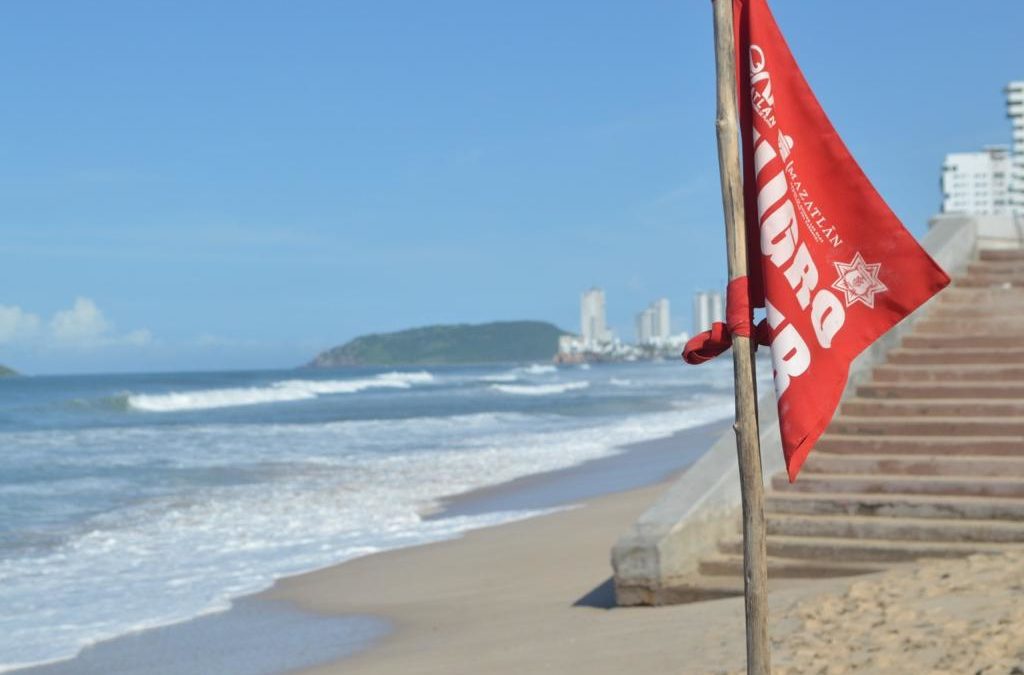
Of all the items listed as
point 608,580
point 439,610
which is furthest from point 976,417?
point 439,610

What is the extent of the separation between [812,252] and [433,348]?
531ft

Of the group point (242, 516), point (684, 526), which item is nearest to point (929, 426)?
point (684, 526)

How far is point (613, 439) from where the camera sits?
23906 millimetres

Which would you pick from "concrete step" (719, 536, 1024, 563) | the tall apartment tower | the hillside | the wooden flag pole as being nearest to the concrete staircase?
"concrete step" (719, 536, 1024, 563)

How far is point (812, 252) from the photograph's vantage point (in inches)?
138

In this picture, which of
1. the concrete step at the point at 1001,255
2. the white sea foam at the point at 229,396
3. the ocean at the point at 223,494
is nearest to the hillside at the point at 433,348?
the white sea foam at the point at 229,396

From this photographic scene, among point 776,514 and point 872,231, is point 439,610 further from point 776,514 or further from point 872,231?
point 872,231

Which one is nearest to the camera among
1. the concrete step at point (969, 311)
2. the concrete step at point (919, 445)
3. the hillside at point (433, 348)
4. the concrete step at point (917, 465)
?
the concrete step at point (917, 465)

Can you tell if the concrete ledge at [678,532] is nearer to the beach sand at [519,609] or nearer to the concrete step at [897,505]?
the beach sand at [519,609]

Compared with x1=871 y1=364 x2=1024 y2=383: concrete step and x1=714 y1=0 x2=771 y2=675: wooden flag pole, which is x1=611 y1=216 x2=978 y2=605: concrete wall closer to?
x1=871 y1=364 x2=1024 y2=383: concrete step

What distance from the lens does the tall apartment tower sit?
31.5 m

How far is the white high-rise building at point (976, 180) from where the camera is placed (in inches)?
1309

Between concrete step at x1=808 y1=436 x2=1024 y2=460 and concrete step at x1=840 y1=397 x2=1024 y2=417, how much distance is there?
0.40 meters

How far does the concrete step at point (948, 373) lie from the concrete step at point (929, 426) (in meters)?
0.72
